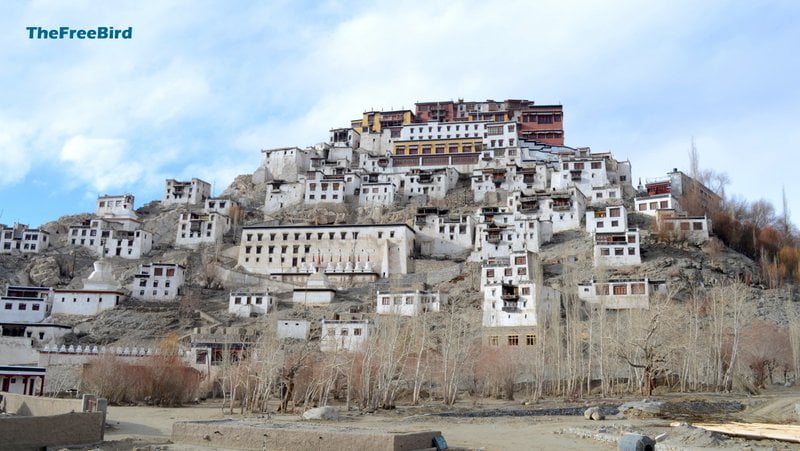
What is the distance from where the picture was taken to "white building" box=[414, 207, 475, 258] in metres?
69.7

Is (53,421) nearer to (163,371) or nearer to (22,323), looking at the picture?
(163,371)

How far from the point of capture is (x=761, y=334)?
145 feet

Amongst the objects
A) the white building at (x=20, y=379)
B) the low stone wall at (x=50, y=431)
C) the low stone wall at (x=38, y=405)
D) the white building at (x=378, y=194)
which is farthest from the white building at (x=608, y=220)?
the low stone wall at (x=50, y=431)

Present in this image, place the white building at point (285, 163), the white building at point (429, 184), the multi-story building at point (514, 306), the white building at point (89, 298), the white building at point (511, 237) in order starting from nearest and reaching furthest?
the multi-story building at point (514, 306) → the white building at point (89, 298) → the white building at point (511, 237) → the white building at point (429, 184) → the white building at point (285, 163)

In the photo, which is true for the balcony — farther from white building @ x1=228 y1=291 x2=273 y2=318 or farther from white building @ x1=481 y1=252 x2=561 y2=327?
white building @ x1=228 y1=291 x2=273 y2=318

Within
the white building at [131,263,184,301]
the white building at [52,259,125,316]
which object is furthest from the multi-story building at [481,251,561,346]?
the white building at [52,259,125,316]

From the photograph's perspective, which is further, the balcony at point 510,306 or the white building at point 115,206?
the white building at point 115,206

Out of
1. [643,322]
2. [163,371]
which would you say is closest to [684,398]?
[643,322]

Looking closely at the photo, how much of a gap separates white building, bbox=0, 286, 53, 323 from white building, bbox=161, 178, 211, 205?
2721 centimetres

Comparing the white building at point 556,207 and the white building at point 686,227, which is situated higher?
the white building at point 556,207

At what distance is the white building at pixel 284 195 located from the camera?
8044cm

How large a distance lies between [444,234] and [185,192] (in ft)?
107

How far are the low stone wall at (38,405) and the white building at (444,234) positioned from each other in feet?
158

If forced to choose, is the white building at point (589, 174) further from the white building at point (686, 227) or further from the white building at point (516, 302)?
the white building at point (516, 302)
